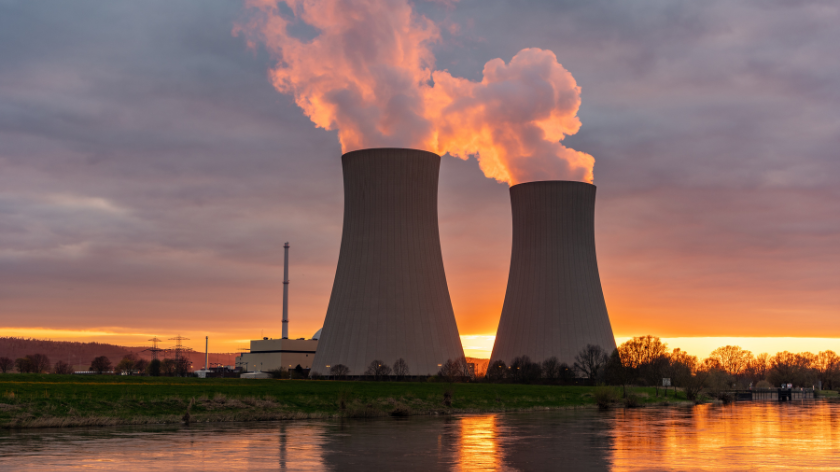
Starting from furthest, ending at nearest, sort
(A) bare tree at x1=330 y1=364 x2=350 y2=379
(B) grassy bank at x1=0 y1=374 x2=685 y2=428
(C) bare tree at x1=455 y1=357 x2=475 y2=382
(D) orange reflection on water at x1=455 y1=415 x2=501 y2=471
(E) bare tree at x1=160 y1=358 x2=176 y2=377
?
1. (E) bare tree at x1=160 y1=358 x2=176 y2=377
2. (C) bare tree at x1=455 y1=357 x2=475 y2=382
3. (A) bare tree at x1=330 y1=364 x2=350 y2=379
4. (B) grassy bank at x1=0 y1=374 x2=685 y2=428
5. (D) orange reflection on water at x1=455 y1=415 x2=501 y2=471

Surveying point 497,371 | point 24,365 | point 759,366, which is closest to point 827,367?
point 759,366

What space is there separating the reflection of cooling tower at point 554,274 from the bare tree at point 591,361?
0.50 metres

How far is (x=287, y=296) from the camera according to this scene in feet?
314

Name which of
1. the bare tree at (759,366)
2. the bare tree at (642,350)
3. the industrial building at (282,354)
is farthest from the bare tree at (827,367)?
the industrial building at (282,354)

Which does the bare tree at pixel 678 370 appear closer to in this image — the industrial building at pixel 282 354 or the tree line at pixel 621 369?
the tree line at pixel 621 369

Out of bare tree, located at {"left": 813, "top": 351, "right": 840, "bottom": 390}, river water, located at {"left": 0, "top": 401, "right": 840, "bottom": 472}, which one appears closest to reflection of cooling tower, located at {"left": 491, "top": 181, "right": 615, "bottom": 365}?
river water, located at {"left": 0, "top": 401, "right": 840, "bottom": 472}

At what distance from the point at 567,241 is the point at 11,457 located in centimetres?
→ 3960

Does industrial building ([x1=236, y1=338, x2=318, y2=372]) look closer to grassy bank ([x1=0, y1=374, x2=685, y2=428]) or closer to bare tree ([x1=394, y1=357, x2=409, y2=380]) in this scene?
bare tree ([x1=394, y1=357, x2=409, y2=380])

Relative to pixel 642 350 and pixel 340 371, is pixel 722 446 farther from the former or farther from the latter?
pixel 642 350

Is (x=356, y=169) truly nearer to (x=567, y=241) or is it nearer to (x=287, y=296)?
(x=567, y=241)

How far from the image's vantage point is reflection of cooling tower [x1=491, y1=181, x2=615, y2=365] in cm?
4934

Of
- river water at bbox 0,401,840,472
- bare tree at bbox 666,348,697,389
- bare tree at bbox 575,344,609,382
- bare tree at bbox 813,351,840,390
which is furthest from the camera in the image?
bare tree at bbox 813,351,840,390

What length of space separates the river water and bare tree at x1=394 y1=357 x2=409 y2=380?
860 inches

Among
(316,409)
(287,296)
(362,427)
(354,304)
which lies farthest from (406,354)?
(287,296)
